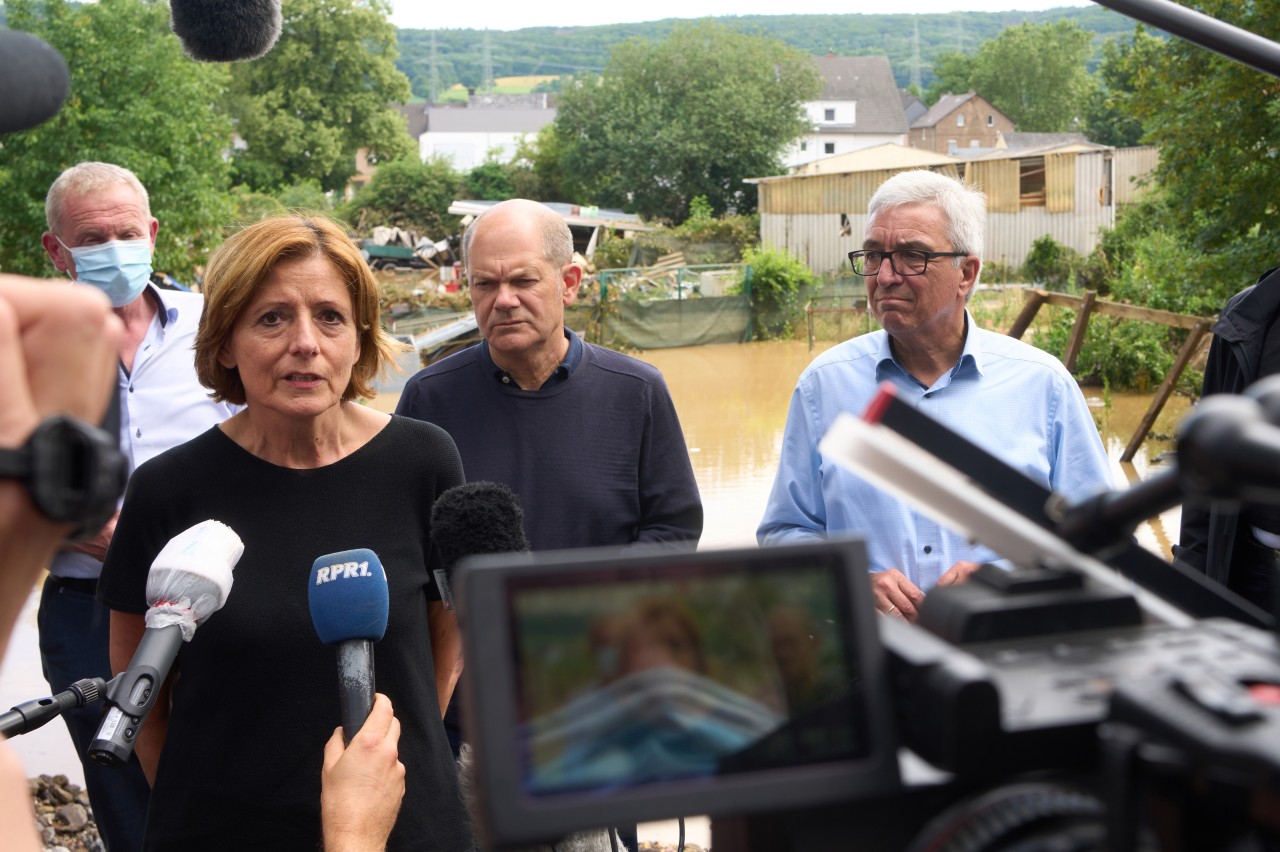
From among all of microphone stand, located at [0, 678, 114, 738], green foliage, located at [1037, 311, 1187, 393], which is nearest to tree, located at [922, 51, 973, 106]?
green foliage, located at [1037, 311, 1187, 393]

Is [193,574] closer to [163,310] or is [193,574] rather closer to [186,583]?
[186,583]

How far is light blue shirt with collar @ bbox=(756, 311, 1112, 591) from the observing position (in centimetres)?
332

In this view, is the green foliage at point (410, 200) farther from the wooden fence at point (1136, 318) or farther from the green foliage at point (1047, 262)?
the wooden fence at point (1136, 318)

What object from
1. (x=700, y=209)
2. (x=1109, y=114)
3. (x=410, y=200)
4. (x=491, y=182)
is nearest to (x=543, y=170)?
(x=491, y=182)

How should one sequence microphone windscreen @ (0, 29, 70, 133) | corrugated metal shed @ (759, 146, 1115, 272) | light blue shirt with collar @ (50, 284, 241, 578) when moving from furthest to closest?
1. corrugated metal shed @ (759, 146, 1115, 272)
2. light blue shirt with collar @ (50, 284, 241, 578)
3. microphone windscreen @ (0, 29, 70, 133)

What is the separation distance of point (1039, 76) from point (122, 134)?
104 m

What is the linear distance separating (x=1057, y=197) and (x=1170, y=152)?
26.8 metres

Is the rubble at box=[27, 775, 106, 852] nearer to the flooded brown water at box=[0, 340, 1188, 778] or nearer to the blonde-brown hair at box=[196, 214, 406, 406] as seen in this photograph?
the flooded brown water at box=[0, 340, 1188, 778]

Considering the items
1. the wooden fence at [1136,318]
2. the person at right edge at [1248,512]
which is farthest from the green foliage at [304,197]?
the person at right edge at [1248,512]

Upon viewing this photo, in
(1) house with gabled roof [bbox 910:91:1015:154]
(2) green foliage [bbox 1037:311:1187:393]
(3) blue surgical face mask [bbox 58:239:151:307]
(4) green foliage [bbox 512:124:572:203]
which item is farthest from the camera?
(1) house with gabled roof [bbox 910:91:1015:154]

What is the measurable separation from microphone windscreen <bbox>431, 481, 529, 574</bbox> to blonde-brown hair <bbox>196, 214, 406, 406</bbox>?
2.66 feet

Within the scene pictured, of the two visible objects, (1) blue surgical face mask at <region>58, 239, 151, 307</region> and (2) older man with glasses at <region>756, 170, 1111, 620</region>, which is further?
(1) blue surgical face mask at <region>58, 239, 151, 307</region>

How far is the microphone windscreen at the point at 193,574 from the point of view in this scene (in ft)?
6.79

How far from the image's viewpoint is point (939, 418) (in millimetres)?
3203
